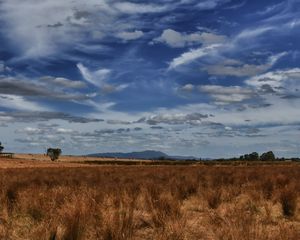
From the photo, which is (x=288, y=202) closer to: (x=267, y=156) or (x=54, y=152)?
(x=54, y=152)

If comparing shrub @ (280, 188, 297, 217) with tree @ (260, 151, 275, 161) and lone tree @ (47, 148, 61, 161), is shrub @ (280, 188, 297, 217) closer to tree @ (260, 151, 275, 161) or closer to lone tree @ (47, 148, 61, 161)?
lone tree @ (47, 148, 61, 161)

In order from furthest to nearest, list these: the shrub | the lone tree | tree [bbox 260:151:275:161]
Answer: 1. tree [bbox 260:151:275:161]
2. the lone tree
3. the shrub

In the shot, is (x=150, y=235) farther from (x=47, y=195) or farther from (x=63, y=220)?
(x=47, y=195)

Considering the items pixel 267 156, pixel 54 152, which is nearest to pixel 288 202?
pixel 54 152

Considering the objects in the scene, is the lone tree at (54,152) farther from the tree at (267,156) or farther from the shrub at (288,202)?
the shrub at (288,202)

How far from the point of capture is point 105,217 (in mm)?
7492

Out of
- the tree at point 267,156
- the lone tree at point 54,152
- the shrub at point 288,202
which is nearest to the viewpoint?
the shrub at point 288,202

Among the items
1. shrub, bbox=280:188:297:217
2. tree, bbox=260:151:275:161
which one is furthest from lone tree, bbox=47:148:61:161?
shrub, bbox=280:188:297:217

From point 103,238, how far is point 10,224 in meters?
2.50

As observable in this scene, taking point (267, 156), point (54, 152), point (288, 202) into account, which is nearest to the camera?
point (288, 202)

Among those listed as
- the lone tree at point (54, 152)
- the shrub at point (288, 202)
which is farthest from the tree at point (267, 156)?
the shrub at point (288, 202)

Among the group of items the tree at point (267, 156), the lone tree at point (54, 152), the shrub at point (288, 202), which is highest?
the tree at point (267, 156)

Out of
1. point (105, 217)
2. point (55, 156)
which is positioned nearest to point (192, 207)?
Result: point (105, 217)

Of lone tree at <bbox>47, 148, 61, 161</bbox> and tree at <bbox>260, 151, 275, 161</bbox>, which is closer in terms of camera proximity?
lone tree at <bbox>47, 148, 61, 161</bbox>
